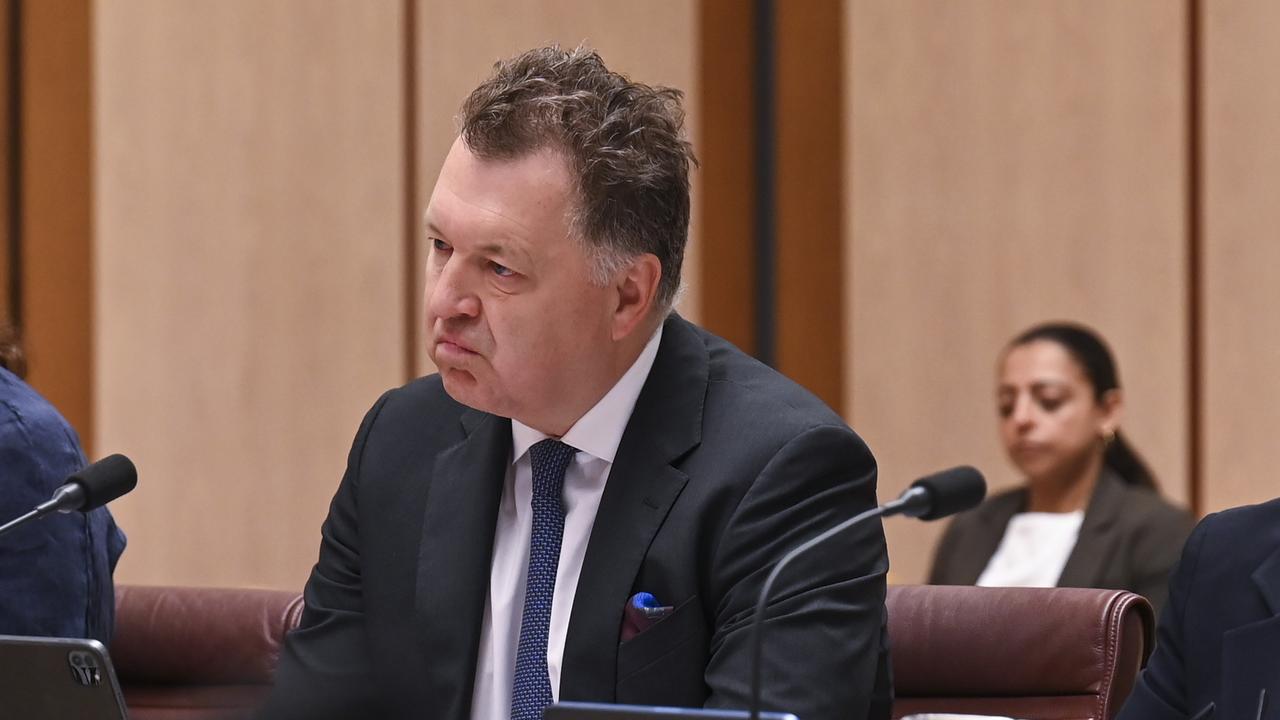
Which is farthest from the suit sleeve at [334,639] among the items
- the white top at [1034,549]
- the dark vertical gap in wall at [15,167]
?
the dark vertical gap in wall at [15,167]

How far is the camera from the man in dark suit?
1891mm

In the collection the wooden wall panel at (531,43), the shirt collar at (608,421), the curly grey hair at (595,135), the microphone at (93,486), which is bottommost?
the microphone at (93,486)

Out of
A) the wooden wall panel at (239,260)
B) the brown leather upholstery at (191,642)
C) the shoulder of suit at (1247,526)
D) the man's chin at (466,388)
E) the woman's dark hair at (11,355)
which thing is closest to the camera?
the shoulder of suit at (1247,526)

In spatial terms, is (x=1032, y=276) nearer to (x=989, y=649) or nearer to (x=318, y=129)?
(x=318, y=129)

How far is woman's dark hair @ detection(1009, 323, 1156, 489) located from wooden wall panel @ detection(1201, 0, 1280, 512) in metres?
0.40

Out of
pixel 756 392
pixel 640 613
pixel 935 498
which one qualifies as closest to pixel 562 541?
pixel 640 613

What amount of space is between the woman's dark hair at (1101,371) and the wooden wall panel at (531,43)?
112cm

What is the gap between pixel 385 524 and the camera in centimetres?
213

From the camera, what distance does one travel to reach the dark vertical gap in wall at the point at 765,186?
18.0 ft

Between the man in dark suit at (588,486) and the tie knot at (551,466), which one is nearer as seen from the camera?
the man in dark suit at (588,486)

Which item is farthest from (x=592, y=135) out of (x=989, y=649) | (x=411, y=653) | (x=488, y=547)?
(x=989, y=649)

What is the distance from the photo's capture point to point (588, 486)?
205 centimetres

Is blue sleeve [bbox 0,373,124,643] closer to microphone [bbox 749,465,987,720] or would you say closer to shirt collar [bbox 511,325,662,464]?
shirt collar [bbox 511,325,662,464]

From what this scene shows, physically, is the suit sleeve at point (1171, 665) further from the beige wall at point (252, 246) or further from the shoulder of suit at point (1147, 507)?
the beige wall at point (252, 246)
